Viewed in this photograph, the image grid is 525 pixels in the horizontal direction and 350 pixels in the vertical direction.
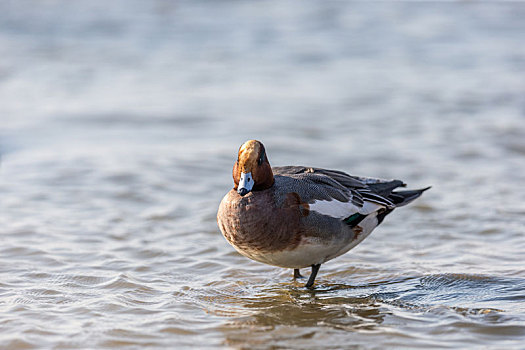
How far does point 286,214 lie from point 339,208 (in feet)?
1.66

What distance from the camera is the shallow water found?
15.8 feet

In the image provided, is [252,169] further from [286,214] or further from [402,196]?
[402,196]

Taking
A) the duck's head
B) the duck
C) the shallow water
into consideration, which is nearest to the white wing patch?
the duck

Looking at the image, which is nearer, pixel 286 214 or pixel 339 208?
pixel 286 214

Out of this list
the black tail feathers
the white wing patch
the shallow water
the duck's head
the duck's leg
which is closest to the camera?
the shallow water

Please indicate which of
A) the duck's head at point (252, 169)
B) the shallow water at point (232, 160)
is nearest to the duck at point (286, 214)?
the duck's head at point (252, 169)

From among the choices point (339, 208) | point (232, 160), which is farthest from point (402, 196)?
point (232, 160)

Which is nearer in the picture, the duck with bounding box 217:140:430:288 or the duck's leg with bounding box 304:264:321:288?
the duck with bounding box 217:140:430:288

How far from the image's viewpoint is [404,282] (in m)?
5.58

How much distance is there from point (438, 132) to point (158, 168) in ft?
12.9

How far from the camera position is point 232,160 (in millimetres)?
8805

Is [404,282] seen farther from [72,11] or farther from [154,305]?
[72,11]

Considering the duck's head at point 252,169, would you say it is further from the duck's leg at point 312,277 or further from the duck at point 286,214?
the duck's leg at point 312,277

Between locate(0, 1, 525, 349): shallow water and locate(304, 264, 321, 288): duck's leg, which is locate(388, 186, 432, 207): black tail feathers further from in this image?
locate(304, 264, 321, 288): duck's leg
